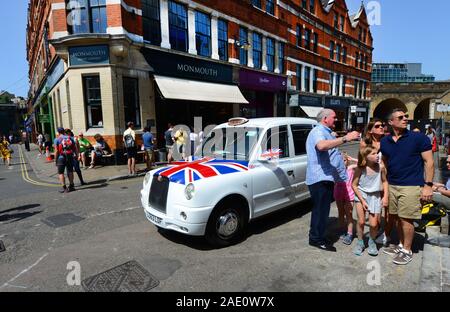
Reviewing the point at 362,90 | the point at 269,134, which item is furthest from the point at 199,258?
the point at 362,90

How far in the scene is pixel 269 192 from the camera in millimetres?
4531

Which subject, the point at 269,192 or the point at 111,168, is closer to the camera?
the point at 269,192

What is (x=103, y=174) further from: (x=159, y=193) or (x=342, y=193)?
(x=342, y=193)

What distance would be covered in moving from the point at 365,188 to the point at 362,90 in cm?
3633

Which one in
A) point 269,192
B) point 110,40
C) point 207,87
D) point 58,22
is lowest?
point 269,192

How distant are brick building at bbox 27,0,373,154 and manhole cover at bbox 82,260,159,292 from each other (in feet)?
31.4

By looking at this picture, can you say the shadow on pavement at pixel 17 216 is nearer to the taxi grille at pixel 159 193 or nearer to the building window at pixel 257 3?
the taxi grille at pixel 159 193

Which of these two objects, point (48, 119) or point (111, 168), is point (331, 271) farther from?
point (48, 119)

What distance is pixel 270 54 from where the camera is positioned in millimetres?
21156

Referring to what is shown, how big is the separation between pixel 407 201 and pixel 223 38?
15.9 m

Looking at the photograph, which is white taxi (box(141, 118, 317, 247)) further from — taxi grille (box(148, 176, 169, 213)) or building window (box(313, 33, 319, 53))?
building window (box(313, 33, 319, 53))

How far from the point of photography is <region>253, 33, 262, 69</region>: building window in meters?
19.6

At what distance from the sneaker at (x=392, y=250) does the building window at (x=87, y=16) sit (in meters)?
12.8
